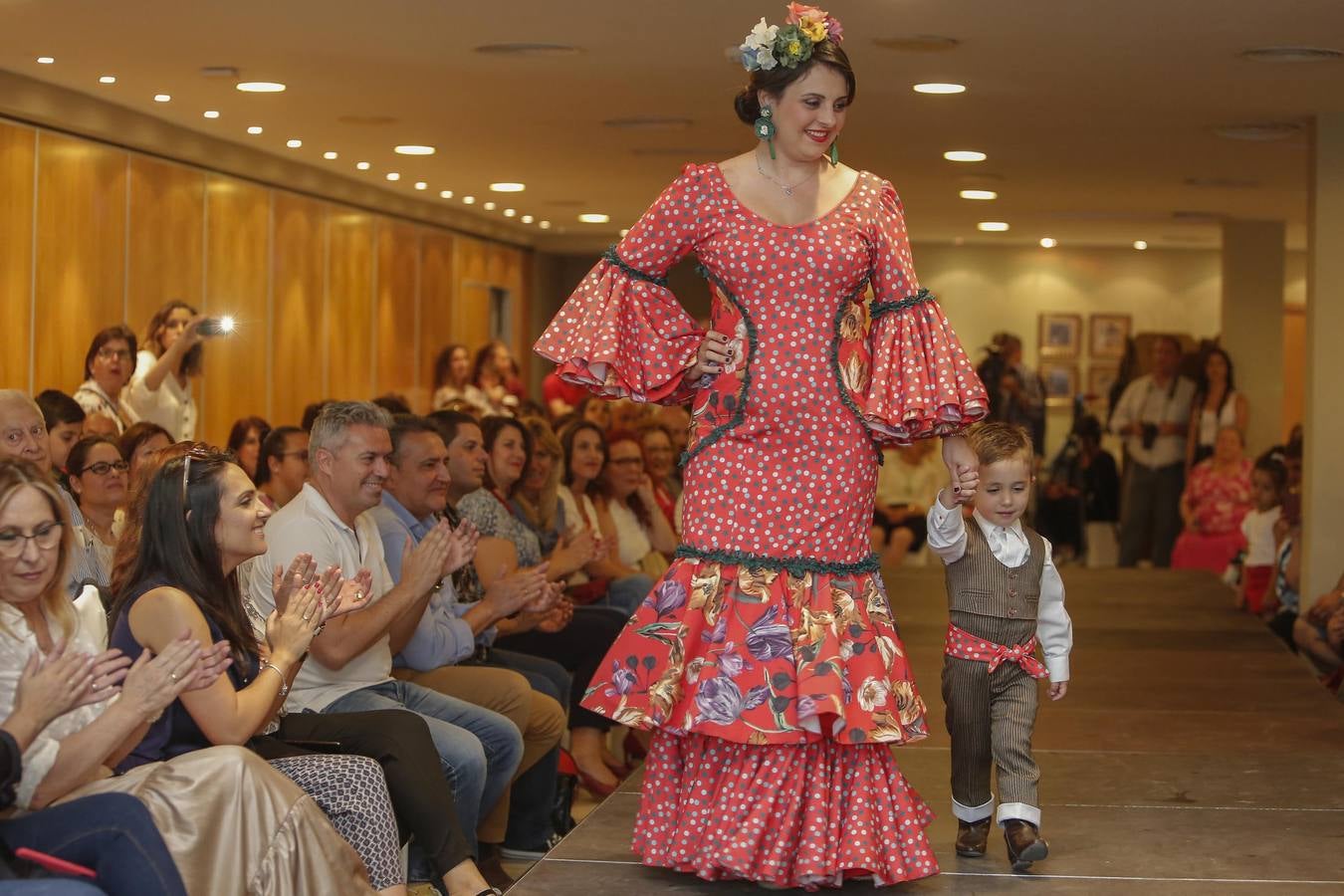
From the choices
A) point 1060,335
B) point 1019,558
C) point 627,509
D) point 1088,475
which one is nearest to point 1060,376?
point 1060,335

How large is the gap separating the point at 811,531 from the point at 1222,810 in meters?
1.55

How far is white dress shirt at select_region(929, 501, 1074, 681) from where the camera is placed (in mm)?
3586

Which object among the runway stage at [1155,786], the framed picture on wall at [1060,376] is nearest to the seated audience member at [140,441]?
the runway stage at [1155,786]

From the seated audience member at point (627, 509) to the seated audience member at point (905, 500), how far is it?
4316 mm

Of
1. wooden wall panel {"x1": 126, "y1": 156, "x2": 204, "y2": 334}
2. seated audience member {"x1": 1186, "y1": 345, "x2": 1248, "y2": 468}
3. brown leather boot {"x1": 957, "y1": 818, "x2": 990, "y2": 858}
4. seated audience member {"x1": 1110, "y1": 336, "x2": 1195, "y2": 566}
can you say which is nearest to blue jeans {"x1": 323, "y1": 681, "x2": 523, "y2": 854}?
brown leather boot {"x1": 957, "y1": 818, "x2": 990, "y2": 858}

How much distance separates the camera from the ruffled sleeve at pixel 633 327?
345 centimetres

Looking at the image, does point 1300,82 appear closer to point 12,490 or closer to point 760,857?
point 760,857

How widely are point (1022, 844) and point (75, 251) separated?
6348 millimetres

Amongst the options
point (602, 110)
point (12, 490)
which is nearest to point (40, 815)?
point (12, 490)

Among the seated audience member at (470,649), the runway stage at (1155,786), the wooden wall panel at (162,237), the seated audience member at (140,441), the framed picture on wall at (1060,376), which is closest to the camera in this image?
the runway stage at (1155,786)

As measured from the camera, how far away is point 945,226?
14820 millimetres

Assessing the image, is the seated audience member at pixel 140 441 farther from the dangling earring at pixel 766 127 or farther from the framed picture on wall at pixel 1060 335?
the framed picture on wall at pixel 1060 335

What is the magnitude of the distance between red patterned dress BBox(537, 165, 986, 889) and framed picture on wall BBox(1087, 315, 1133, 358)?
1400 cm

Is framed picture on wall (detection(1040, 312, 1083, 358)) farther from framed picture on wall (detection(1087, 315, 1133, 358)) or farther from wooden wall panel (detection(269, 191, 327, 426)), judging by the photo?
wooden wall panel (detection(269, 191, 327, 426))
